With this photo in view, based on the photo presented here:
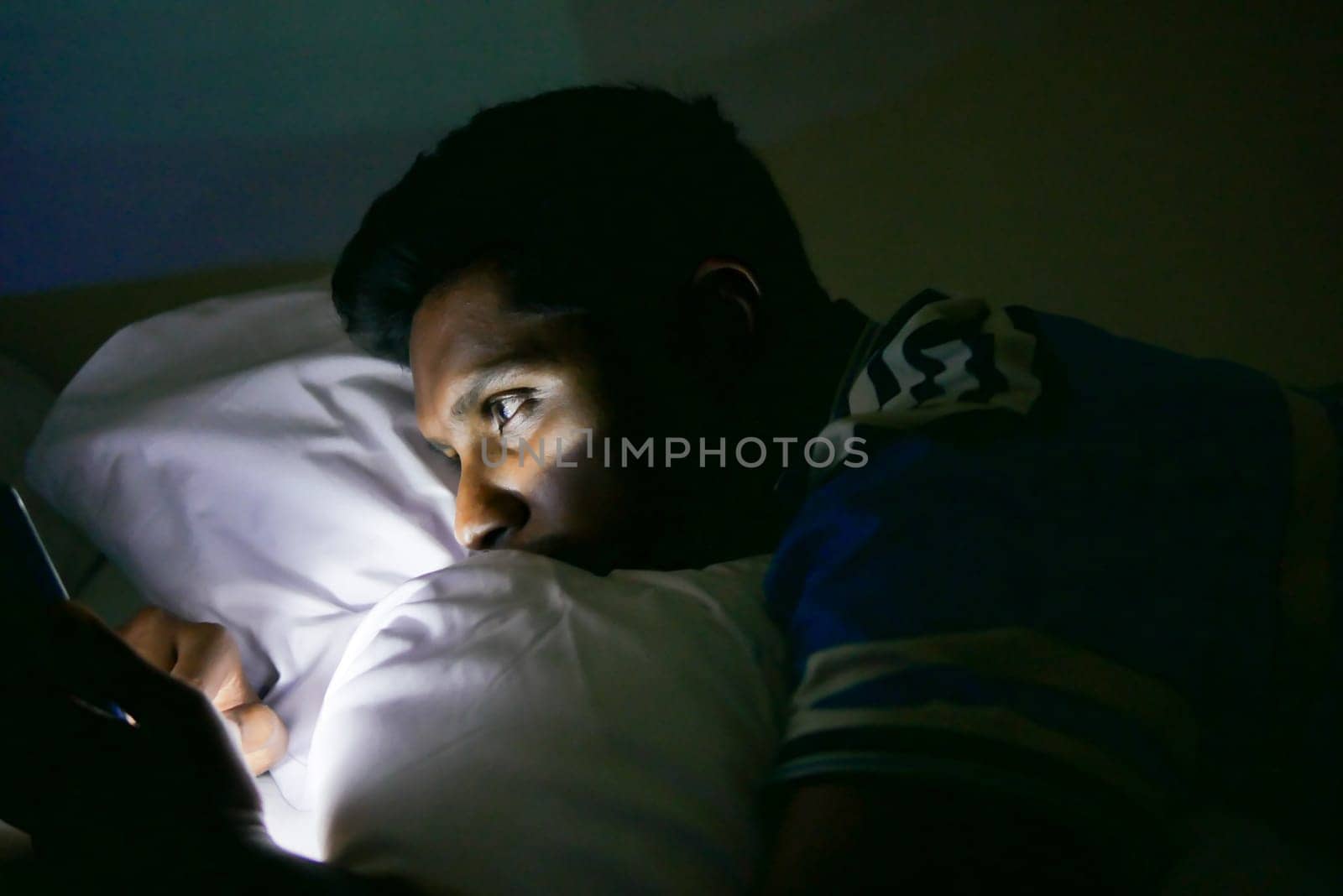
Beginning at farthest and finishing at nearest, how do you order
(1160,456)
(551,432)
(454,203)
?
(454,203) < (551,432) < (1160,456)

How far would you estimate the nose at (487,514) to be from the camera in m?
0.73

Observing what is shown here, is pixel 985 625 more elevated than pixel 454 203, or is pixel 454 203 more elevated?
pixel 454 203

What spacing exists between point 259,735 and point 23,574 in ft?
1.13

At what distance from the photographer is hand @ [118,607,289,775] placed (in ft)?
2.42

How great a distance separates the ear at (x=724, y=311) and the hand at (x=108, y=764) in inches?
18.4

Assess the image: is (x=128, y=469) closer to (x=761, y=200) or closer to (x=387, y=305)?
(x=387, y=305)

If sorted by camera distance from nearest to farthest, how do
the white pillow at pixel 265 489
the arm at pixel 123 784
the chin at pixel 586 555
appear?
the arm at pixel 123 784, the chin at pixel 586 555, the white pillow at pixel 265 489

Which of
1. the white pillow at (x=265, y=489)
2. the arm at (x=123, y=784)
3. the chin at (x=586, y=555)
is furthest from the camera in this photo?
the white pillow at (x=265, y=489)

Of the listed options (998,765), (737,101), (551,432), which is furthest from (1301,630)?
(737,101)

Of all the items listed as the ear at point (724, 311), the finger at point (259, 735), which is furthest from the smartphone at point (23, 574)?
the ear at point (724, 311)

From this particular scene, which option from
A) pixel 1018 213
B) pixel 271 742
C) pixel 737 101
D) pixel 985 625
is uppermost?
pixel 737 101

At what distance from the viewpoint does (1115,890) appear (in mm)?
404

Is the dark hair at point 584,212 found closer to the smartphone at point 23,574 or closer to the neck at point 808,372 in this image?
the neck at point 808,372

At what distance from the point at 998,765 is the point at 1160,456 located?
0.23 meters
